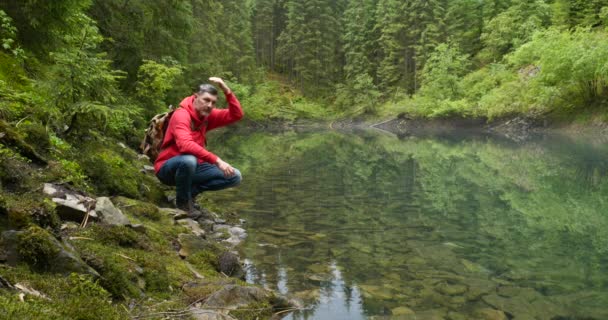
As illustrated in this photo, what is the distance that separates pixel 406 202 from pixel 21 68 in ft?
23.9

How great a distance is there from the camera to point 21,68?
25.3ft

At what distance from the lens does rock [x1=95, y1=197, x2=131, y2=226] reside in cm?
461

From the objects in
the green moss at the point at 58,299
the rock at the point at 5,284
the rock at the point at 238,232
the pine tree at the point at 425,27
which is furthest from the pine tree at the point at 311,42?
the rock at the point at 5,284

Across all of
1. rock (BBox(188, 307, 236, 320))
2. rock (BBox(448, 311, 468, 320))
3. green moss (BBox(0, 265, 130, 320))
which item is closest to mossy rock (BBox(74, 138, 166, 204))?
rock (BBox(188, 307, 236, 320))

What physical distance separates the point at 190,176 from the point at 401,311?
3.38 meters

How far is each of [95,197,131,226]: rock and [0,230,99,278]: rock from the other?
136 cm

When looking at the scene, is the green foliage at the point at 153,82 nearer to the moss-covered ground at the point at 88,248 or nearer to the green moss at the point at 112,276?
the moss-covered ground at the point at 88,248

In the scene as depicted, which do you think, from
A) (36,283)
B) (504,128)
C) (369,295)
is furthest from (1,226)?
(504,128)

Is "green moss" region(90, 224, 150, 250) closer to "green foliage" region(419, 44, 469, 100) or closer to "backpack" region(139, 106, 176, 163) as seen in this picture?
"backpack" region(139, 106, 176, 163)

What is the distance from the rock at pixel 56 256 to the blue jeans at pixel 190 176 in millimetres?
3124

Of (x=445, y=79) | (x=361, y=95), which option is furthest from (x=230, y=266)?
(x=361, y=95)

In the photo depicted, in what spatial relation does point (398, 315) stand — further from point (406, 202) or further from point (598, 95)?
point (598, 95)

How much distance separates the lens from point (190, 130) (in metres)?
6.19

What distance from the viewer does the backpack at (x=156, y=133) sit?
6.44 metres
